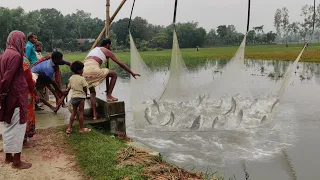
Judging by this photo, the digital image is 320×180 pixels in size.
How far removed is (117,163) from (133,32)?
29.5m

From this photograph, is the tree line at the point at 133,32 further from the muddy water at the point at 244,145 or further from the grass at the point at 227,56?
the muddy water at the point at 244,145

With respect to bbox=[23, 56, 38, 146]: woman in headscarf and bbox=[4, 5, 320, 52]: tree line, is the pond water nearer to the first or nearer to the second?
bbox=[23, 56, 38, 146]: woman in headscarf

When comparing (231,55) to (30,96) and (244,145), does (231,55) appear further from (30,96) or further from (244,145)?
(30,96)

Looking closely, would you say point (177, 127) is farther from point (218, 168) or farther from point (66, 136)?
point (66, 136)

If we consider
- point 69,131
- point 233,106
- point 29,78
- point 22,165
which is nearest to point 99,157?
point 22,165

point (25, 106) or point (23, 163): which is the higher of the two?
point (25, 106)

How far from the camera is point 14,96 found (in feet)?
11.6

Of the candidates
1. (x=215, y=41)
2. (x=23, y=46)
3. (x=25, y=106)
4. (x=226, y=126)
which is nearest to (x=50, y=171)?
(x=25, y=106)

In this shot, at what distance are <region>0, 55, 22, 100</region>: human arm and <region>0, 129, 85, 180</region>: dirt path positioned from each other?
2.87ft

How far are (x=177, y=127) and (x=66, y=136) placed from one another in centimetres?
263

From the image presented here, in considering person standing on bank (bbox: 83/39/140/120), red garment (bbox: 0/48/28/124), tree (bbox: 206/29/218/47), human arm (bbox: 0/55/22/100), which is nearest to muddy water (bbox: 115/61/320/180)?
person standing on bank (bbox: 83/39/140/120)

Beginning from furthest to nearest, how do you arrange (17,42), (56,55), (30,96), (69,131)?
(56,55) < (69,131) < (30,96) < (17,42)

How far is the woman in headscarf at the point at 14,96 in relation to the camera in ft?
11.4

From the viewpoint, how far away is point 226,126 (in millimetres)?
6660
